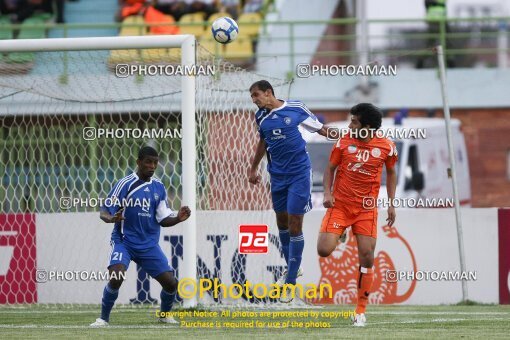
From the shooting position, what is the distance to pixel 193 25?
2222 centimetres

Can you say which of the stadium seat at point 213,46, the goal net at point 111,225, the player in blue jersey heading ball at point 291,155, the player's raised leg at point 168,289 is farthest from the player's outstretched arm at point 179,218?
the stadium seat at point 213,46

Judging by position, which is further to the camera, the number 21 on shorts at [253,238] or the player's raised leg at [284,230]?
the number 21 on shorts at [253,238]

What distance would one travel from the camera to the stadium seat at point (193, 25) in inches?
888

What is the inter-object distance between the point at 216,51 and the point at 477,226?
884 centimetres

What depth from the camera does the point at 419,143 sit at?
18.7 metres

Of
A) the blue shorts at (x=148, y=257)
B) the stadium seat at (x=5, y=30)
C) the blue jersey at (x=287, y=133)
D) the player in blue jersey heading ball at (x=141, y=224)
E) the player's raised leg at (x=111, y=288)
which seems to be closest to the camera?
the player's raised leg at (x=111, y=288)

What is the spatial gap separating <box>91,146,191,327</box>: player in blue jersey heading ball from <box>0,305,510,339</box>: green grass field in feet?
1.07

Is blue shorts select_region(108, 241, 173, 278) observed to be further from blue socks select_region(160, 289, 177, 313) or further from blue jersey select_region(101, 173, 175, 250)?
blue socks select_region(160, 289, 177, 313)

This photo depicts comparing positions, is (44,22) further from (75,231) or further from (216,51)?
(75,231)

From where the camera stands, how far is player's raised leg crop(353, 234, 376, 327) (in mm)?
10125

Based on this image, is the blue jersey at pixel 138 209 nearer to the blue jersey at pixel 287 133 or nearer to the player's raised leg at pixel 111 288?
the player's raised leg at pixel 111 288

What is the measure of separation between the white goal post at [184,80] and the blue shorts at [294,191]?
85 cm

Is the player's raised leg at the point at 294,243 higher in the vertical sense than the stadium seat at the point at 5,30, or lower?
lower

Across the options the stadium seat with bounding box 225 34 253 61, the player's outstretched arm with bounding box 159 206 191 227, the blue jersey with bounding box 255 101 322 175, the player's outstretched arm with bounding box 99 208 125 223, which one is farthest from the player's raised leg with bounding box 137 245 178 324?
the stadium seat with bounding box 225 34 253 61
